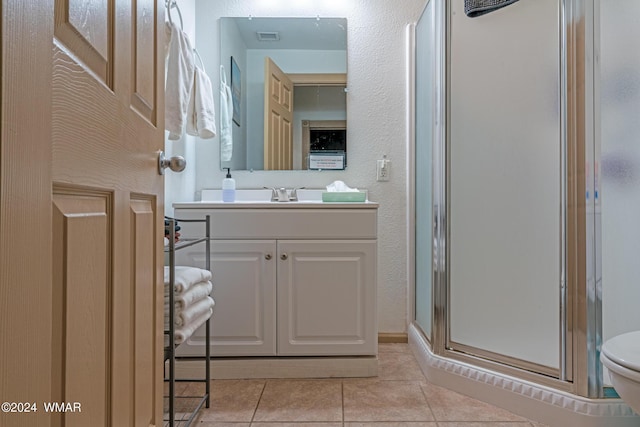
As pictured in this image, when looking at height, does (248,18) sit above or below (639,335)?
above

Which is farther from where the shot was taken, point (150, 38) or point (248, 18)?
point (248, 18)

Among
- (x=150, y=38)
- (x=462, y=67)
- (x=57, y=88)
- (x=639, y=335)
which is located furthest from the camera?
(x=462, y=67)

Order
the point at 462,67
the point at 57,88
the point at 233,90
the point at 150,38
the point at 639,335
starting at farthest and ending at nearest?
the point at 233,90 < the point at 462,67 < the point at 639,335 < the point at 150,38 < the point at 57,88

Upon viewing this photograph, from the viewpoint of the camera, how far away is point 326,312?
1.85m

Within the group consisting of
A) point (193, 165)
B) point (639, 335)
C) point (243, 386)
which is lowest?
point (243, 386)

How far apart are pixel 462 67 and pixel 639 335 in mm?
1162

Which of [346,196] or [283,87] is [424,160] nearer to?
[346,196]

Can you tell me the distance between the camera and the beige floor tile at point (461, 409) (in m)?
1.51

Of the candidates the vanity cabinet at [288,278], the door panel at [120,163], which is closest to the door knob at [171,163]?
the door panel at [120,163]

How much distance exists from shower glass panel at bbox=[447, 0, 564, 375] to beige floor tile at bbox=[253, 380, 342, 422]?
22.2 inches

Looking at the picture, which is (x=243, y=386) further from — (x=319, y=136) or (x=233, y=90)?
(x=233, y=90)

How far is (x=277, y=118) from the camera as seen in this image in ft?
7.76

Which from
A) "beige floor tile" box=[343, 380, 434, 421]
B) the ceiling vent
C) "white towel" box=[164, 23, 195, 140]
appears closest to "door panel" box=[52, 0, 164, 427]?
"white towel" box=[164, 23, 195, 140]

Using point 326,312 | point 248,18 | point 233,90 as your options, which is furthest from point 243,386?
point 248,18
